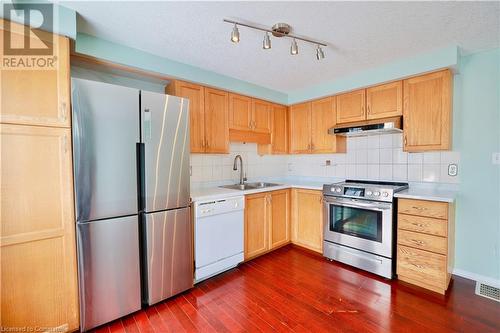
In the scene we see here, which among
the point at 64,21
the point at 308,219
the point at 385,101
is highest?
the point at 64,21

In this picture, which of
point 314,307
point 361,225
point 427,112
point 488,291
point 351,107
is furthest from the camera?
point 351,107

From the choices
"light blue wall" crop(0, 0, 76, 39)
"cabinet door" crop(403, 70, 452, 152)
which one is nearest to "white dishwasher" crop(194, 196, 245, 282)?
"light blue wall" crop(0, 0, 76, 39)

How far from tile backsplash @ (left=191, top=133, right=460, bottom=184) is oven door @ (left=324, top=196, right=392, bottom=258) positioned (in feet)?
2.24

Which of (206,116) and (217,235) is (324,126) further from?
(217,235)

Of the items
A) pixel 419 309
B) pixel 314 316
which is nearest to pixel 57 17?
pixel 314 316

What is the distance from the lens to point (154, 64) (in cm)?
223

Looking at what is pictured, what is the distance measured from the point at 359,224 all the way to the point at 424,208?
682mm

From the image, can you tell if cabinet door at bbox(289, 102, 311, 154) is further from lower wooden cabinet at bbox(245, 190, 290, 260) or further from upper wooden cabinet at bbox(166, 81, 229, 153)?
upper wooden cabinet at bbox(166, 81, 229, 153)

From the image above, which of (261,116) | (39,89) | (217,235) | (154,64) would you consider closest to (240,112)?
(261,116)

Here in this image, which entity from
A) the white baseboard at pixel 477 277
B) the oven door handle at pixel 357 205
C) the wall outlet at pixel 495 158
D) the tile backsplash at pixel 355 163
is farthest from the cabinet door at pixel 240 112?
the white baseboard at pixel 477 277

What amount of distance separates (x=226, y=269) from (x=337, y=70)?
273cm

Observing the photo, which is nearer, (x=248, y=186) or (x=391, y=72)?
(x=391, y=72)

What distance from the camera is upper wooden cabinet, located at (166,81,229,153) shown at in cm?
255

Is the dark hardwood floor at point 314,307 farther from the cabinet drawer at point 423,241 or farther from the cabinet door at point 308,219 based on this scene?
the cabinet door at point 308,219
